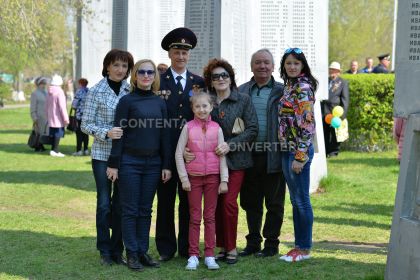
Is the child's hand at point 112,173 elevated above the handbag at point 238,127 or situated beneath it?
situated beneath

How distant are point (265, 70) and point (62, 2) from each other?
540 inches

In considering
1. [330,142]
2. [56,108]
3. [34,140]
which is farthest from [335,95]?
[34,140]

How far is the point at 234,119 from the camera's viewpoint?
7152 mm

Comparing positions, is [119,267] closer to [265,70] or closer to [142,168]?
[142,168]

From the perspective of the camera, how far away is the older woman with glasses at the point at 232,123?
7125 millimetres

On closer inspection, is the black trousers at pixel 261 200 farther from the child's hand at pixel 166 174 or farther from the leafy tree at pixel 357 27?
A: the leafy tree at pixel 357 27

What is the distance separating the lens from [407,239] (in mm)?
5766

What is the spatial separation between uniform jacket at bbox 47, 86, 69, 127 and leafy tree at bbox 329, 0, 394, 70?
29344 millimetres

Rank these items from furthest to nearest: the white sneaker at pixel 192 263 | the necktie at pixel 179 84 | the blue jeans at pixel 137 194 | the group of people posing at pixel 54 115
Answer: the group of people posing at pixel 54 115, the necktie at pixel 179 84, the white sneaker at pixel 192 263, the blue jeans at pixel 137 194

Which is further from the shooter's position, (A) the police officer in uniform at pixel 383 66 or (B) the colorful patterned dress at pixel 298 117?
(A) the police officer in uniform at pixel 383 66

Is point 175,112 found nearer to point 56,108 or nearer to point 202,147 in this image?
point 202,147

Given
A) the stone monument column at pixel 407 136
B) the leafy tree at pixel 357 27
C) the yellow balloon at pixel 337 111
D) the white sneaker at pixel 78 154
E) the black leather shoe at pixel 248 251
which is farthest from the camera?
the leafy tree at pixel 357 27

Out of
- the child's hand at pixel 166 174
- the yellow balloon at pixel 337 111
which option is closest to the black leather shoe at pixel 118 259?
the child's hand at pixel 166 174

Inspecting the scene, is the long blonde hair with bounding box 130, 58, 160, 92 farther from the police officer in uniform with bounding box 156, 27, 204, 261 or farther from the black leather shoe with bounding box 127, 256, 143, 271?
→ the black leather shoe with bounding box 127, 256, 143, 271
